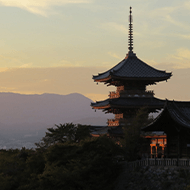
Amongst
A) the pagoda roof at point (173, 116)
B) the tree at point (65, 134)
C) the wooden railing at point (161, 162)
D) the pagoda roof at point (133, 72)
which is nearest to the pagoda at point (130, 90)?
the pagoda roof at point (133, 72)

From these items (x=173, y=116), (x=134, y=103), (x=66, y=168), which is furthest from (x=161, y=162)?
(x=134, y=103)

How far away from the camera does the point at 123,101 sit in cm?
5238

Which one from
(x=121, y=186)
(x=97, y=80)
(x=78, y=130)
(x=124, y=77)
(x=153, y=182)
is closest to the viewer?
(x=153, y=182)

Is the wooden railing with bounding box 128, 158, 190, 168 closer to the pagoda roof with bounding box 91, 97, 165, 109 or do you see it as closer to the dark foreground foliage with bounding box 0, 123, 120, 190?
the dark foreground foliage with bounding box 0, 123, 120, 190

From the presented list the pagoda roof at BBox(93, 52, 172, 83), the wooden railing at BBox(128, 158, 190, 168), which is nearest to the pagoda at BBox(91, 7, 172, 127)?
the pagoda roof at BBox(93, 52, 172, 83)

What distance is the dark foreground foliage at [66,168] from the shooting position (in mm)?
34438

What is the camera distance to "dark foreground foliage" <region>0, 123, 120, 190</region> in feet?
113

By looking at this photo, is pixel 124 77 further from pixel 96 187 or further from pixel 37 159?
pixel 96 187

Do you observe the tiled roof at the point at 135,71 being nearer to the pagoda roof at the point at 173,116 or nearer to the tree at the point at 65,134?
the tree at the point at 65,134

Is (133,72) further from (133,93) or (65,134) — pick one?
(65,134)

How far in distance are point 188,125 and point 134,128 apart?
292 inches

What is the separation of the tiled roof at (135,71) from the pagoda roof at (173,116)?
1465 centimetres

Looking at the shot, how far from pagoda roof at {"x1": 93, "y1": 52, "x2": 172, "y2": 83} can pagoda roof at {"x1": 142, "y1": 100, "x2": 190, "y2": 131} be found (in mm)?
14423

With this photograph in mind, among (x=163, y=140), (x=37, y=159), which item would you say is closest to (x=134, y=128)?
(x=163, y=140)
